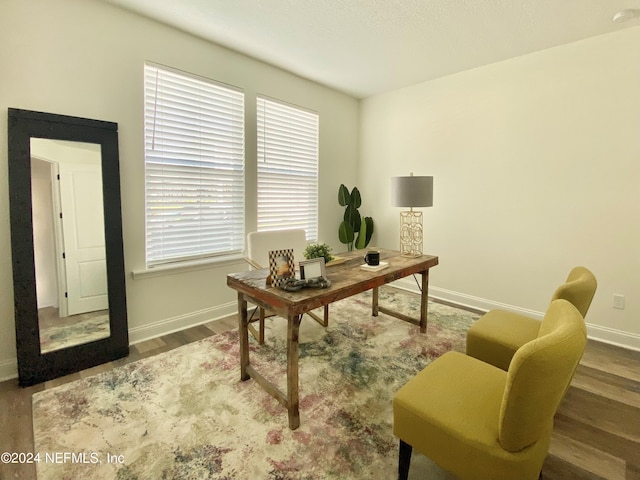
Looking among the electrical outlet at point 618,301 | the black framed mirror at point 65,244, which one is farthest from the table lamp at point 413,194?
the black framed mirror at point 65,244

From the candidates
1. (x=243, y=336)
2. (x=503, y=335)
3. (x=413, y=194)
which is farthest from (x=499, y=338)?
(x=243, y=336)

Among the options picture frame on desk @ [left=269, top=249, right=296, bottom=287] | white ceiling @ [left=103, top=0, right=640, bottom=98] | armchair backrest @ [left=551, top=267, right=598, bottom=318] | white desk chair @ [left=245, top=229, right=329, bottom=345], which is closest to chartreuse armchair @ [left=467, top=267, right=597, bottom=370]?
armchair backrest @ [left=551, top=267, right=598, bottom=318]

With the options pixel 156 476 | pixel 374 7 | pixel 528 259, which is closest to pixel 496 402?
pixel 156 476

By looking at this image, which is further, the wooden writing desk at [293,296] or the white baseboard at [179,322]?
the white baseboard at [179,322]

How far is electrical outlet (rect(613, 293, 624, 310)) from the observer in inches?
108

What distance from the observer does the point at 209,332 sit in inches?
115

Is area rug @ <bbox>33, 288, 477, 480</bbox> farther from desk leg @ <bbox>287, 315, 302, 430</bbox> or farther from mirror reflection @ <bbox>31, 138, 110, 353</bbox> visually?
mirror reflection @ <bbox>31, 138, 110, 353</bbox>

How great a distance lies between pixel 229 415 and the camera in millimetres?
1802

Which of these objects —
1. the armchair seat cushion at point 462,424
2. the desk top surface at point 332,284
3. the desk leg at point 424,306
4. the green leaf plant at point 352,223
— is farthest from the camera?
the green leaf plant at point 352,223

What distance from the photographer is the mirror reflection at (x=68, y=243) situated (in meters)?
2.16

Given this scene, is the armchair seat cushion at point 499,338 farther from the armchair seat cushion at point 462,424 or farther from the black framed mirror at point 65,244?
the black framed mirror at point 65,244

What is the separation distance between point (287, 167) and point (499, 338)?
2.88 metres

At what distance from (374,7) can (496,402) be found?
2.74 m

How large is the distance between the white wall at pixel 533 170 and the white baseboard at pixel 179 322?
2.60 m
